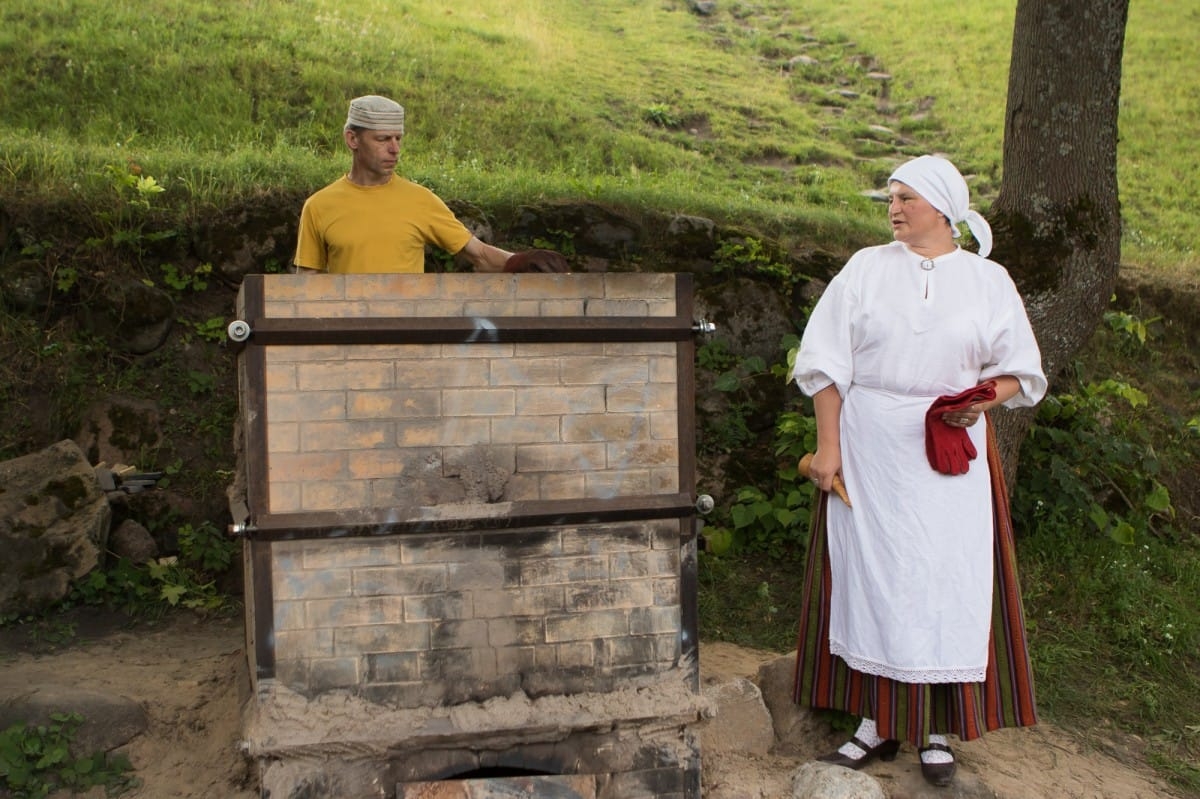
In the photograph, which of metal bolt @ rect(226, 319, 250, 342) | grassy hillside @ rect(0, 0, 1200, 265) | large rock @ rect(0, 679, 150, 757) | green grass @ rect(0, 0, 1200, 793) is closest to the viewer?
metal bolt @ rect(226, 319, 250, 342)

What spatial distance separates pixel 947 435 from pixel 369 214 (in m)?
2.26

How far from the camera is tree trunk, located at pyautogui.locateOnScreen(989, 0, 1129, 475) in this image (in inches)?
237

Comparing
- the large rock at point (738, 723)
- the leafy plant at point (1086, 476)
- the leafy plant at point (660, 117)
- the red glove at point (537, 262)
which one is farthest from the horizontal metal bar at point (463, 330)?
the leafy plant at point (660, 117)

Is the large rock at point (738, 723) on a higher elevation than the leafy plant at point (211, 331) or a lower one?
lower

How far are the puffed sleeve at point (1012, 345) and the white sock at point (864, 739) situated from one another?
4.35 ft

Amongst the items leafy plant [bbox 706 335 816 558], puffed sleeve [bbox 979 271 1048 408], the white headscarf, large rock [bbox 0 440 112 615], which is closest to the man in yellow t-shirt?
the white headscarf

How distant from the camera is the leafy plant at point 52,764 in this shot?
414 cm

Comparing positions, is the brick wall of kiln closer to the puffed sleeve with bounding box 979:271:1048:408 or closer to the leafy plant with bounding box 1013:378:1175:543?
the puffed sleeve with bounding box 979:271:1048:408

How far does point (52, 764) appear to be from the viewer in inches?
168

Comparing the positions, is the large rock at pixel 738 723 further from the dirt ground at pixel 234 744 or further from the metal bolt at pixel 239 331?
the metal bolt at pixel 239 331

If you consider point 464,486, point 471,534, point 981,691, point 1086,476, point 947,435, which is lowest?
point 981,691

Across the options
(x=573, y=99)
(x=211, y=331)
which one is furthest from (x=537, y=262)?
(x=573, y=99)

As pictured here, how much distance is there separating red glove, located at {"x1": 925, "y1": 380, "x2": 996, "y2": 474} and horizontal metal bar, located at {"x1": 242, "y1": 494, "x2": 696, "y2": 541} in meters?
0.88

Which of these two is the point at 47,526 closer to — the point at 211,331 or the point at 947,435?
the point at 211,331
